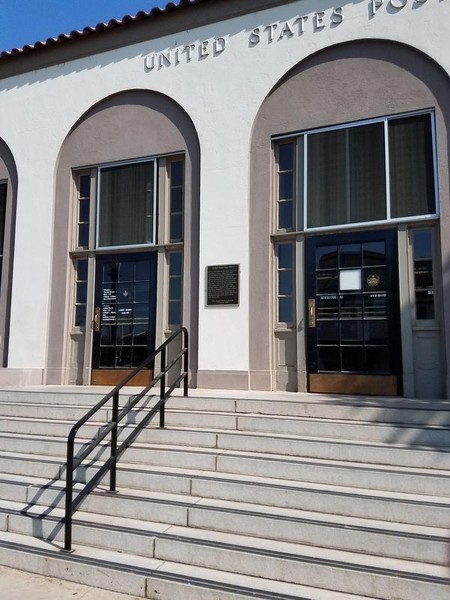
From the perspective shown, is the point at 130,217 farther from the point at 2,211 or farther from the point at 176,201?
the point at 2,211

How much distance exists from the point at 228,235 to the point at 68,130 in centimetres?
365

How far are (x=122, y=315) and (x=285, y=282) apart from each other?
8.81 ft

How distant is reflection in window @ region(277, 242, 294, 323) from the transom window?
33cm

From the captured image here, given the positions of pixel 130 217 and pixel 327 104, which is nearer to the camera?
pixel 327 104

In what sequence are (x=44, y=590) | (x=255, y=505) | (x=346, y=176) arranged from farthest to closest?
(x=346, y=176)
(x=255, y=505)
(x=44, y=590)

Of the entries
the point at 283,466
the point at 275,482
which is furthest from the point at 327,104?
the point at 275,482

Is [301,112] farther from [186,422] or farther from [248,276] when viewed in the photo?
[186,422]

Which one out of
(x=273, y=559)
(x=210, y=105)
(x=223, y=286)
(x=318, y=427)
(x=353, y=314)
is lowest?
(x=273, y=559)

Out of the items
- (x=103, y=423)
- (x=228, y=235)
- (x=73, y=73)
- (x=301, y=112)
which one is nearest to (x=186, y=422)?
(x=103, y=423)

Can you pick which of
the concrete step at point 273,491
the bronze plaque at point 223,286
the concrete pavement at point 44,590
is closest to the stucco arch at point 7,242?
the bronze plaque at point 223,286

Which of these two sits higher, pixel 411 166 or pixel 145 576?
pixel 411 166

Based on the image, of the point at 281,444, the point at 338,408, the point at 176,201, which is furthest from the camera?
the point at 176,201

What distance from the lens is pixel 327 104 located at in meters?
7.26

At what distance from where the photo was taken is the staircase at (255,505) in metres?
3.49
